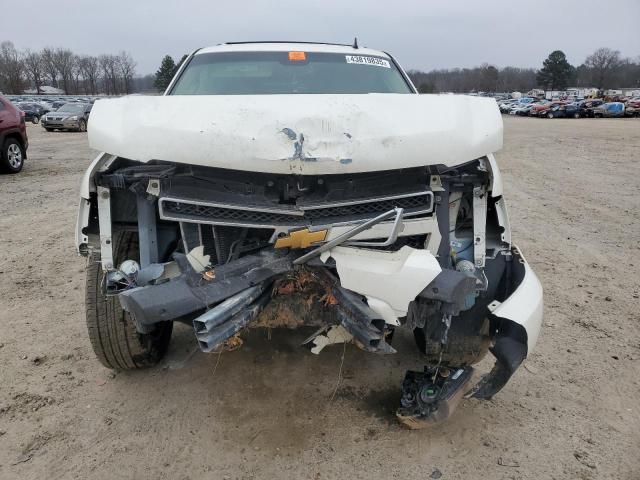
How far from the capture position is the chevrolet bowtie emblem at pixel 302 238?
2.13 metres

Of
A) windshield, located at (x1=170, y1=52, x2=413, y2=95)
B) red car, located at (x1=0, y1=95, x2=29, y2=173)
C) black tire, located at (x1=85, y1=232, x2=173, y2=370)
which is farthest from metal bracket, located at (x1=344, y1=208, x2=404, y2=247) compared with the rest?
red car, located at (x1=0, y1=95, x2=29, y2=173)

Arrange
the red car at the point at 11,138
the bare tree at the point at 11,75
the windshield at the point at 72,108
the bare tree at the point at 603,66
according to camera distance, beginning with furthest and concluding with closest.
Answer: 1. the bare tree at the point at 603,66
2. the bare tree at the point at 11,75
3. the windshield at the point at 72,108
4. the red car at the point at 11,138

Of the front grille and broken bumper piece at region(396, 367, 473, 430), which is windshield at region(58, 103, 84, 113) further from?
broken bumper piece at region(396, 367, 473, 430)

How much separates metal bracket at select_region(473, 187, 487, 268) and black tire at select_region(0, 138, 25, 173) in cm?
1072

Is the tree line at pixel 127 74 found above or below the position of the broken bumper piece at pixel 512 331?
above

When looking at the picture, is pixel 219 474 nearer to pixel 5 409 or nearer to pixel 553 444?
pixel 5 409

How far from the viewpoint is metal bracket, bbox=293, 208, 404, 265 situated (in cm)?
206

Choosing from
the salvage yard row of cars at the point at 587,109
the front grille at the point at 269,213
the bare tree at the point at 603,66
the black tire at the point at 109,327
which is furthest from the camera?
the bare tree at the point at 603,66

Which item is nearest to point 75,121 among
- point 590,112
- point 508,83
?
point 590,112

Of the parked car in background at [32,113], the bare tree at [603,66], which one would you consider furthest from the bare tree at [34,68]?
the bare tree at [603,66]

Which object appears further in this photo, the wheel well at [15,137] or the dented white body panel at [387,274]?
the wheel well at [15,137]

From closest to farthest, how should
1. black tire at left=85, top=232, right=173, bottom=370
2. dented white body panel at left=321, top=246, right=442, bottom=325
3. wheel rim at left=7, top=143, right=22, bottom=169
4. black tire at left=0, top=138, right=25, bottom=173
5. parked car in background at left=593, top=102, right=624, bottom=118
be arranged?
1. dented white body panel at left=321, top=246, right=442, bottom=325
2. black tire at left=85, top=232, right=173, bottom=370
3. black tire at left=0, top=138, right=25, bottom=173
4. wheel rim at left=7, top=143, right=22, bottom=169
5. parked car in background at left=593, top=102, right=624, bottom=118

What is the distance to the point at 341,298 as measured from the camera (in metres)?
2.21

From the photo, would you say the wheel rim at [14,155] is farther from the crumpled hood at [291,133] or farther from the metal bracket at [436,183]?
the metal bracket at [436,183]
